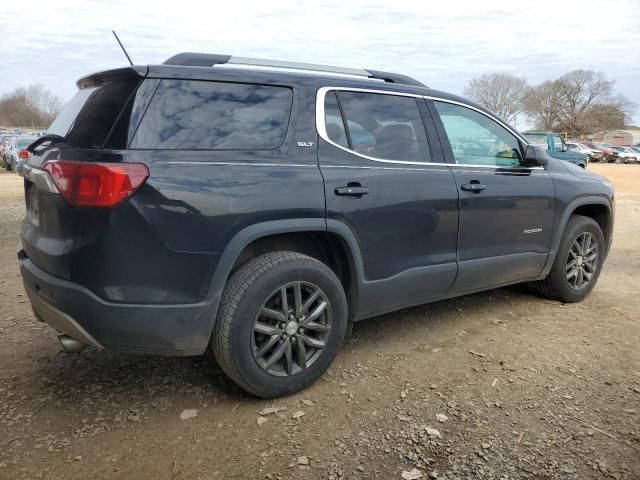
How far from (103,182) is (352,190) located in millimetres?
1380

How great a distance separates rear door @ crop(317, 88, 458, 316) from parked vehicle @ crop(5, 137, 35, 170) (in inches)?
879

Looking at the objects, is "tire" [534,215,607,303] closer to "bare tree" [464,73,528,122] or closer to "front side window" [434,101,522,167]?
"front side window" [434,101,522,167]

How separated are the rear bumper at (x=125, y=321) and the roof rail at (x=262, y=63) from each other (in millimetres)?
1353

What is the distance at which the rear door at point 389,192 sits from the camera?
318 centimetres

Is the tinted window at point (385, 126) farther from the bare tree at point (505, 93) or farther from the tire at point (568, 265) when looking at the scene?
the bare tree at point (505, 93)

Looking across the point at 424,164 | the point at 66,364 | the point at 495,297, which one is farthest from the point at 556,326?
the point at 66,364

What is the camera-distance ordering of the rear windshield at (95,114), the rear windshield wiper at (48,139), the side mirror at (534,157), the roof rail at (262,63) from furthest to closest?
the side mirror at (534,157)
the roof rail at (262,63)
the rear windshield wiper at (48,139)
the rear windshield at (95,114)

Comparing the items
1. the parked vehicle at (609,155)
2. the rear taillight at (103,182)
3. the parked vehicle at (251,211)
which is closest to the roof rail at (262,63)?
the parked vehicle at (251,211)

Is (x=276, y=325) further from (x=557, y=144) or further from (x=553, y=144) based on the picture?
(x=557, y=144)

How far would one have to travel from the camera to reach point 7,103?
99.2 metres

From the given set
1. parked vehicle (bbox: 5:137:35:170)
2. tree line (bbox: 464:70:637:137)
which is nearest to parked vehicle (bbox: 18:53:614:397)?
parked vehicle (bbox: 5:137:35:170)

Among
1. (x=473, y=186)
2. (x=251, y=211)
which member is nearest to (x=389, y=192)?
(x=473, y=186)

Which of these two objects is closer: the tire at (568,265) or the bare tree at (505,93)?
the tire at (568,265)

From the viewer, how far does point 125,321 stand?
8.42 ft
